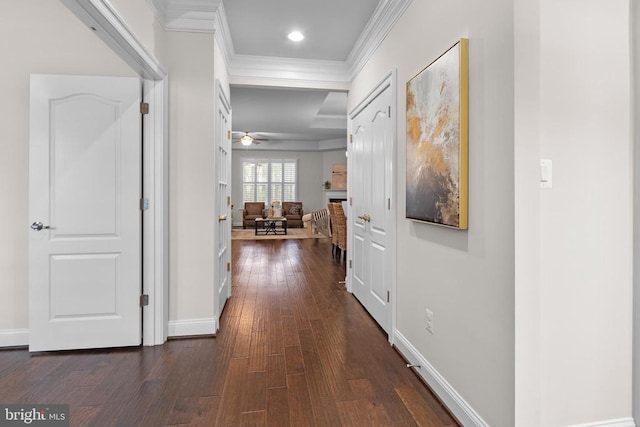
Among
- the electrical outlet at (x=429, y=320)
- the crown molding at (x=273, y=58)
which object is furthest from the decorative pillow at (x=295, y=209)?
the electrical outlet at (x=429, y=320)

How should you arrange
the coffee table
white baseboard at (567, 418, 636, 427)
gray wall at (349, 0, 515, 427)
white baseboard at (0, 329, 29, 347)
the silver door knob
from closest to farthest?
gray wall at (349, 0, 515, 427), white baseboard at (567, 418, 636, 427), the silver door knob, white baseboard at (0, 329, 29, 347), the coffee table

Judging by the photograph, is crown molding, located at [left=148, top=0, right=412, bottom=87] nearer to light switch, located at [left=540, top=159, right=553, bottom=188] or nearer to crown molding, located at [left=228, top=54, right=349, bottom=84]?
crown molding, located at [left=228, top=54, right=349, bottom=84]

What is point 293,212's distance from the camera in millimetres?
12031

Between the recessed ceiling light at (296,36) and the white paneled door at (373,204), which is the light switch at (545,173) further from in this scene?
the recessed ceiling light at (296,36)

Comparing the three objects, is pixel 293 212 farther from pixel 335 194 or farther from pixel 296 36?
pixel 296 36

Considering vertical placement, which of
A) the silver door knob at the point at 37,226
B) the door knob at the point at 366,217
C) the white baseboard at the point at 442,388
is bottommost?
the white baseboard at the point at 442,388

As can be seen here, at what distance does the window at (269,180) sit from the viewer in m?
12.4

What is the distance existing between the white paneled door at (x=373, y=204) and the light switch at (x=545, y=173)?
1298 millimetres

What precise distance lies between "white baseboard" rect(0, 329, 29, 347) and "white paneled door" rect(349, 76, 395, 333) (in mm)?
2796

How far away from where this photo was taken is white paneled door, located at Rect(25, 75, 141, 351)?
2504 millimetres

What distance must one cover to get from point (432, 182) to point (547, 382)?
1.07m

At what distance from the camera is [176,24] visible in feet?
9.09

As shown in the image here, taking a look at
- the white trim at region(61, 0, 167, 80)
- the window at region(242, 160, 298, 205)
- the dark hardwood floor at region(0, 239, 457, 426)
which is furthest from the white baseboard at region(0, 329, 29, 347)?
the window at region(242, 160, 298, 205)

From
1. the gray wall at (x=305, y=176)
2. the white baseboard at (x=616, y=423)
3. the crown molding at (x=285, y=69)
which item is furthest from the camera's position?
the gray wall at (x=305, y=176)
